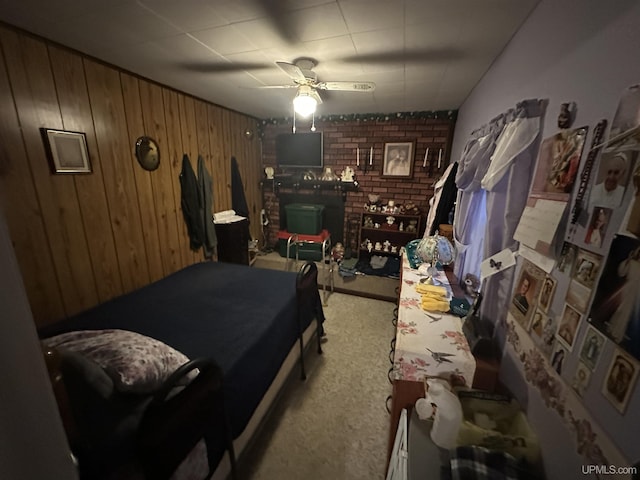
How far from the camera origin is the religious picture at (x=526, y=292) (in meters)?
1.00

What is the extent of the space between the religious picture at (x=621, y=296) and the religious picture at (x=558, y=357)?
173mm

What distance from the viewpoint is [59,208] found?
5.78ft

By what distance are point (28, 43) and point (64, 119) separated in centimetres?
42

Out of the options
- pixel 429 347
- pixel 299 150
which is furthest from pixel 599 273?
pixel 299 150

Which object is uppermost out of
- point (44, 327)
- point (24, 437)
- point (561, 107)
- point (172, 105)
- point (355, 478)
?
point (172, 105)

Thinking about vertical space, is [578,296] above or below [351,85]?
below

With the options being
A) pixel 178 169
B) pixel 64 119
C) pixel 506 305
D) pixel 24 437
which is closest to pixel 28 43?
pixel 64 119

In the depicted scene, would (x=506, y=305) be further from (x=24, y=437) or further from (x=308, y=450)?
(x=24, y=437)

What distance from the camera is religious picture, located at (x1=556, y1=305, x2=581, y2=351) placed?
30.7 inches

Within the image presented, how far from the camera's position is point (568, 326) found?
2.65 ft

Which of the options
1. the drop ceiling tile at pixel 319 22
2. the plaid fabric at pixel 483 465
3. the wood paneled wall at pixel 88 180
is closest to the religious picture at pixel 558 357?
the plaid fabric at pixel 483 465

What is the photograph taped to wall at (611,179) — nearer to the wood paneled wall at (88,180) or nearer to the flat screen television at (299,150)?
the wood paneled wall at (88,180)

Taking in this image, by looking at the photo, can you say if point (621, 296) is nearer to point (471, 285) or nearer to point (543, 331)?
point (543, 331)

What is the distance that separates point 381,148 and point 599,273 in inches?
129
